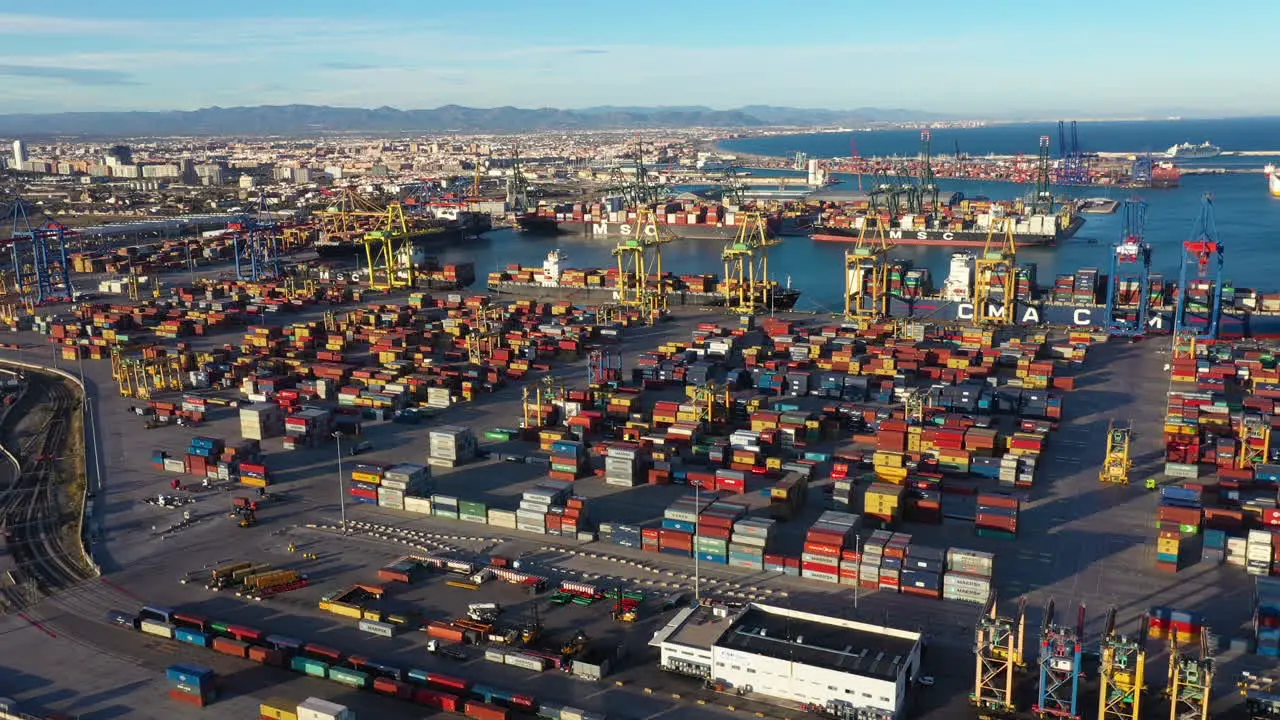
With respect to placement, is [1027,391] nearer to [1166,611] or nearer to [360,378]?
[1166,611]

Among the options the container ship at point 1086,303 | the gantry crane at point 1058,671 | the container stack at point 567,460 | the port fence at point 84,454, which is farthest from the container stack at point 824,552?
the container ship at point 1086,303

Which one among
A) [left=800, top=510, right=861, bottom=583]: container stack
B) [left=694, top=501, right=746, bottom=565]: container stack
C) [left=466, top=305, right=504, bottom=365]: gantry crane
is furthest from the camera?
[left=466, top=305, right=504, bottom=365]: gantry crane

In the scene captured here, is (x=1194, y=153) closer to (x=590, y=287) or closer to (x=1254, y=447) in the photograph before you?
(x=590, y=287)

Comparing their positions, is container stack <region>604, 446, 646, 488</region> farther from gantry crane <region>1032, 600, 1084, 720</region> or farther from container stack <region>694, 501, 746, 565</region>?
gantry crane <region>1032, 600, 1084, 720</region>

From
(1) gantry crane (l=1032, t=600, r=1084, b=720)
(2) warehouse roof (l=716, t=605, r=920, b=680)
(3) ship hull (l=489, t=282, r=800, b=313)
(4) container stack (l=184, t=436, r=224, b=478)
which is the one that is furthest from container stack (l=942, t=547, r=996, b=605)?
(3) ship hull (l=489, t=282, r=800, b=313)

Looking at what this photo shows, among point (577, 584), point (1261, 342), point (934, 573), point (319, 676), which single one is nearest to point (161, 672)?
point (319, 676)

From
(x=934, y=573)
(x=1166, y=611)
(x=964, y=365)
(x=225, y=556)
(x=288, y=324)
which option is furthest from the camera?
(x=288, y=324)

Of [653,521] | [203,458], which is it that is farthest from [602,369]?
[203,458]
